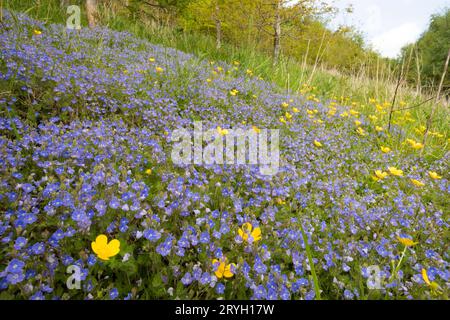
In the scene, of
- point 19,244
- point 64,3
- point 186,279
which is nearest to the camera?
point 19,244

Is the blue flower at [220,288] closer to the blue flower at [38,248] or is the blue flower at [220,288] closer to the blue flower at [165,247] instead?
the blue flower at [165,247]

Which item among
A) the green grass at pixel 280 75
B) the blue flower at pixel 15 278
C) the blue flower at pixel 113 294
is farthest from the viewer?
the green grass at pixel 280 75

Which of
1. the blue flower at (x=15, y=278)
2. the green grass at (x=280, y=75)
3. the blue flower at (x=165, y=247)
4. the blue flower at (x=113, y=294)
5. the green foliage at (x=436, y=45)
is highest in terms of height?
the green foliage at (x=436, y=45)

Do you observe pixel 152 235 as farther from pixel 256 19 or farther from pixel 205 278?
pixel 256 19

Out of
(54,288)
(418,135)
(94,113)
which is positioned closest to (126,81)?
(94,113)

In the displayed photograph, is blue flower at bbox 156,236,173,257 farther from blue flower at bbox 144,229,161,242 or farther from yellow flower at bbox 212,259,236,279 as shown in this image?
yellow flower at bbox 212,259,236,279

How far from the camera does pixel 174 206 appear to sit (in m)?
1.91

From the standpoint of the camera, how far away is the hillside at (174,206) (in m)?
1.55

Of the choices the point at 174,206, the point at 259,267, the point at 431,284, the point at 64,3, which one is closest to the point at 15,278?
the point at 174,206

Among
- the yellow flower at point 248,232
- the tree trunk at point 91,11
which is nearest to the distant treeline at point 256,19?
the tree trunk at point 91,11

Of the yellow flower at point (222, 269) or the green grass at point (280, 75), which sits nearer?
the yellow flower at point (222, 269)

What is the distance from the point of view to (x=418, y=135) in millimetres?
5660

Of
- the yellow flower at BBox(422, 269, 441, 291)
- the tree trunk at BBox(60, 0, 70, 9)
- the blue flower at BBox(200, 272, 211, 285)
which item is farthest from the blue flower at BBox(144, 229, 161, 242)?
the tree trunk at BBox(60, 0, 70, 9)

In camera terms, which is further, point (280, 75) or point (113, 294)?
point (280, 75)
